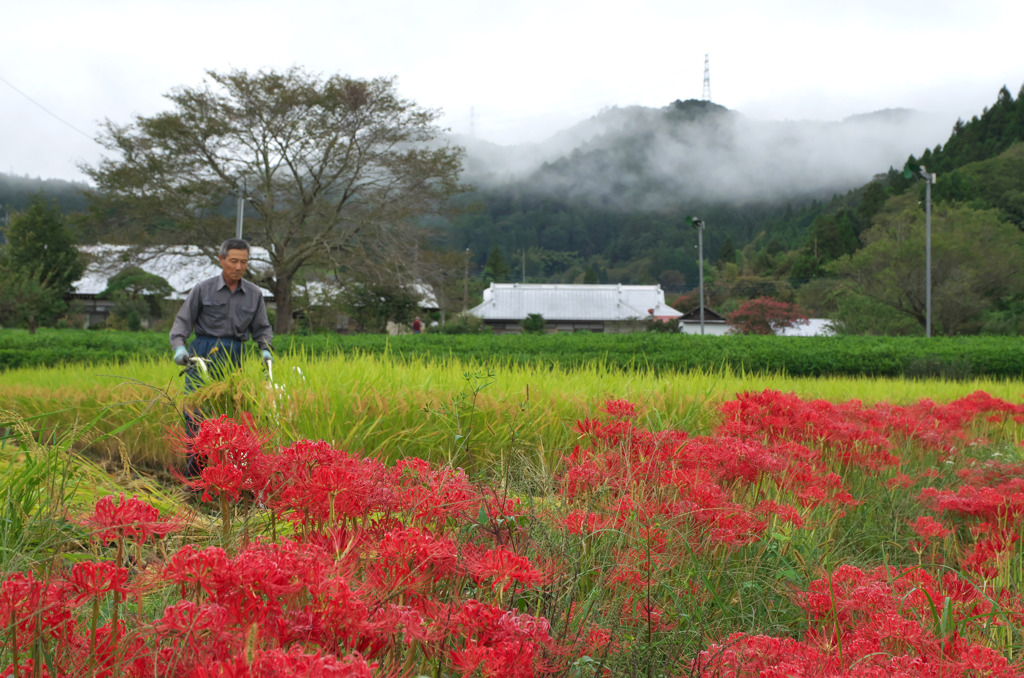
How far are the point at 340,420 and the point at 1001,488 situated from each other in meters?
3.06

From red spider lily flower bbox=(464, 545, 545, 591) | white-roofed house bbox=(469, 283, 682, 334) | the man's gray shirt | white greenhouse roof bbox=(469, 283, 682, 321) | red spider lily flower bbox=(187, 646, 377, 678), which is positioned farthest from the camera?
white greenhouse roof bbox=(469, 283, 682, 321)

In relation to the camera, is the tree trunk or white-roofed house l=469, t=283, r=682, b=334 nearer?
the tree trunk

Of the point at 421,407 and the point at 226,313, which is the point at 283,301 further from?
the point at 421,407

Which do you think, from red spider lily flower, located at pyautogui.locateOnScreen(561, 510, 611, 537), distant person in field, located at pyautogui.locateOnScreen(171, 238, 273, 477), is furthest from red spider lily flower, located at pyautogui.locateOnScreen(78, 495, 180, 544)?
distant person in field, located at pyautogui.locateOnScreen(171, 238, 273, 477)

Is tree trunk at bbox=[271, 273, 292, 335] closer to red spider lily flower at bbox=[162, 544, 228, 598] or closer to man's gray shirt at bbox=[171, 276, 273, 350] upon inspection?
man's gray shirt at bbox=[171, 276, 273, 350]

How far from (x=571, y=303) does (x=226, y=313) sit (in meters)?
47.5

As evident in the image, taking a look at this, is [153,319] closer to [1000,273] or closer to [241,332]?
[241,332]

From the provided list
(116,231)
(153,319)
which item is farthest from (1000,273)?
(153,319)

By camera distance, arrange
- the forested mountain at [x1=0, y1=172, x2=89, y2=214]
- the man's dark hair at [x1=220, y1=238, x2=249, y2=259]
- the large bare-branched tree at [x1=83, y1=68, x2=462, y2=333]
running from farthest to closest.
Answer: the forested mountain at [x1=0, y1=172, x2=89, y2=214]
the large bare-branched tree at [x1=83, y1=68, x2=462, y2=333]
the man's dark hair at [x1=220, y1=238, x2=249, y2=259]

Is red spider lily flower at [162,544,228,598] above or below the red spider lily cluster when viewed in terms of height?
above

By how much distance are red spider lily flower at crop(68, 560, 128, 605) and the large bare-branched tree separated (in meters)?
20.8

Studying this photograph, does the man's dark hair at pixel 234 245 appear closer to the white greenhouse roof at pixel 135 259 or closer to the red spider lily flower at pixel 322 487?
the red spider lily flower at pixel 322 487

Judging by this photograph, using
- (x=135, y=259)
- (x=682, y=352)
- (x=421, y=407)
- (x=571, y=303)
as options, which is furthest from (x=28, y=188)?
(x=421, y=407)

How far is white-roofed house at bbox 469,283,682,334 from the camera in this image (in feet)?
159
